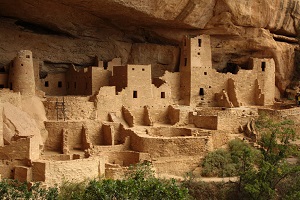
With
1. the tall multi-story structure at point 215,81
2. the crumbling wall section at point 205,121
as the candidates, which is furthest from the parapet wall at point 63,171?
the tall multi-story structure at point 215,81

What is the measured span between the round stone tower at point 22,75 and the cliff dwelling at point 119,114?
4cm

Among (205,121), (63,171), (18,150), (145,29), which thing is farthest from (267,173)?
(145,29)

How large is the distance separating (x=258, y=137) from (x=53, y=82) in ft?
33.1

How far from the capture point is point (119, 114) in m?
20.3

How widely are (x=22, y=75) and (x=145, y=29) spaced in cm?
727

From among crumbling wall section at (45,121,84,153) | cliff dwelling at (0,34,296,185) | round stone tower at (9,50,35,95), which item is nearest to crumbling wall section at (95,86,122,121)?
cliff dwelling at (0,34,296,185)

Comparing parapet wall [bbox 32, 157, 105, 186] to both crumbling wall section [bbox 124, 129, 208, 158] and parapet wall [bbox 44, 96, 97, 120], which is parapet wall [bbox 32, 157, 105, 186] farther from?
parapet wall [bbox 44, 96, 97, 120]

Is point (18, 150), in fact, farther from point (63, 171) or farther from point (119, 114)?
point (119, 114)

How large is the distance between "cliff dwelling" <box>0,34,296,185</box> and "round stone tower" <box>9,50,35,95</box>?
0.13 feet

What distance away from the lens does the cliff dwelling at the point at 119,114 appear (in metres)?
15.7

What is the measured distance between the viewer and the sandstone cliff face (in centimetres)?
2080

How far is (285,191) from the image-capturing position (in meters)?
17.2

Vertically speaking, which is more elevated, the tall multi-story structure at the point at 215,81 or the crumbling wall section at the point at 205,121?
the tall multi-story structure at the point at 215,81

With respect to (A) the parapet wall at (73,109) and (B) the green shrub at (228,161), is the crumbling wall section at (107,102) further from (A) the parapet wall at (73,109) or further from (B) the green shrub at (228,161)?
(B) the green shrub at (228,161)
